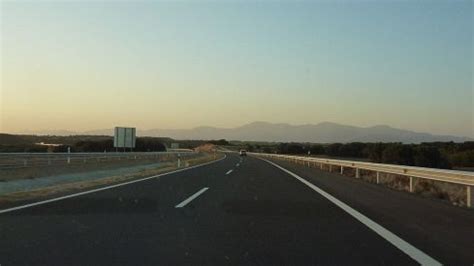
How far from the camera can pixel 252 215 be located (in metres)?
10.9

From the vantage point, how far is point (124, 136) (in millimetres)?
63344

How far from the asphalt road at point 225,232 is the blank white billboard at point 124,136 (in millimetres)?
49480

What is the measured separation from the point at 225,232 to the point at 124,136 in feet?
184

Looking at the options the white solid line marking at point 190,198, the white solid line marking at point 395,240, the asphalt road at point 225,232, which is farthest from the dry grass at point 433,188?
the white solid line marking at point 190,198

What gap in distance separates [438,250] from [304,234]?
2.07 m

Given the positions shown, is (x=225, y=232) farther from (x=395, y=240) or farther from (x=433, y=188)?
(x=433, y=188)

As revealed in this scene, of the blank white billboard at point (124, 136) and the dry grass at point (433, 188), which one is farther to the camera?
the blank white billboard at point (124, 136)

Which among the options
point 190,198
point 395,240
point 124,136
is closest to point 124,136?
point 124,136

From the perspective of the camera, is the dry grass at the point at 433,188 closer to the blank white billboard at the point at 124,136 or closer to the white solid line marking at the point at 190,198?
the white solid line marking at the point at 190,198

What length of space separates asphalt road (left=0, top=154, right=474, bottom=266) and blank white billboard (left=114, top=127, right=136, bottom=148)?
4948 cm

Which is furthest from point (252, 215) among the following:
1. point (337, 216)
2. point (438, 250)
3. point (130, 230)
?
point (438, 250)

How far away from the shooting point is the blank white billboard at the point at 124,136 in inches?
2478

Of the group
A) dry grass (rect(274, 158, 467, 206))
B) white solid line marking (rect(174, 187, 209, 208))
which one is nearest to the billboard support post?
dry grass (rect(274, 158, 467, 206))

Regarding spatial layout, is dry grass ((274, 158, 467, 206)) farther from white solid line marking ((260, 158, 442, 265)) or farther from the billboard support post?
the billboard support post
